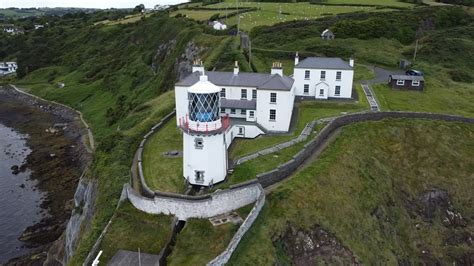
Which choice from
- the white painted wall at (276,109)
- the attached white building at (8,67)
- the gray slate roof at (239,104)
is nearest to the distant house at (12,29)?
the attached white building at (8,67)

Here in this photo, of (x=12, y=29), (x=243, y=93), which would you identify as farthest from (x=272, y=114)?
(x=12, y=29)

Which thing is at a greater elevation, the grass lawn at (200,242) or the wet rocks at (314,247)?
the grass lawn at (200,242)

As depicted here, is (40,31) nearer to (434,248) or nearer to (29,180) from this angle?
(29,180)

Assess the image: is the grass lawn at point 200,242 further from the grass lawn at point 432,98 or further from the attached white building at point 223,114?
the grass lawn at point 432,98

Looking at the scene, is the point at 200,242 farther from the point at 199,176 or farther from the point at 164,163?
the point at 164,163

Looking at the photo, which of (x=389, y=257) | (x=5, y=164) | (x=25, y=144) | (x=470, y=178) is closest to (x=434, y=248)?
(x=389, y=257)
